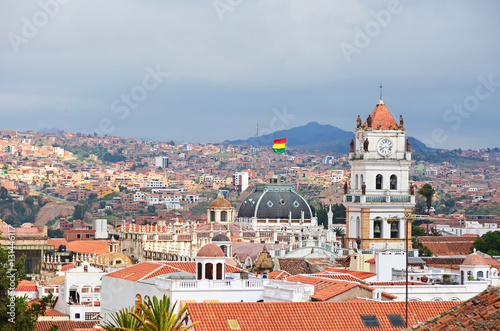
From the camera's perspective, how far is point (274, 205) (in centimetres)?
11125

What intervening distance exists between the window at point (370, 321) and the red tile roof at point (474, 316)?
57.6 feet

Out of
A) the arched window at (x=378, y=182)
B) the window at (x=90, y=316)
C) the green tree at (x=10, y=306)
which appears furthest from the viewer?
the arched window at (x=378, y=182)

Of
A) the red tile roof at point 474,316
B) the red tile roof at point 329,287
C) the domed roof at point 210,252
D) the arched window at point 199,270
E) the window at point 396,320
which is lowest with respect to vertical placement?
the window at point 396,320

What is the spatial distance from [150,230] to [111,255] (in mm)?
12653

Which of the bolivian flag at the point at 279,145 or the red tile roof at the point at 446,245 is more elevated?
the bolivian flag at the point at 279,145

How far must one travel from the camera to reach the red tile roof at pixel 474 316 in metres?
15.4

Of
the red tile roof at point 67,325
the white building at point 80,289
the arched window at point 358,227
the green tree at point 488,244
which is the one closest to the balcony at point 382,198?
the arched window at point 358,227

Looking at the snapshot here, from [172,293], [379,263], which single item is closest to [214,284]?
[172,293]

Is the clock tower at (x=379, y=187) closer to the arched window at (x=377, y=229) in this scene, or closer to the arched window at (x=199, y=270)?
the arched window at (x=377, y=229)

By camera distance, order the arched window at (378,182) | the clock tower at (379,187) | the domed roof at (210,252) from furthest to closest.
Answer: the arched window at (378,182)
the clock tower at (379,187)
the domed roof at (210,252)

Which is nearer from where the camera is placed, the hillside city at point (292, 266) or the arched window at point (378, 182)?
A: the hillside city at point (292, 266)

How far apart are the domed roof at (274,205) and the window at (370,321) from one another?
75.8m

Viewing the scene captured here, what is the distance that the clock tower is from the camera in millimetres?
66125

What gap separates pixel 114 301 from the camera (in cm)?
4591
